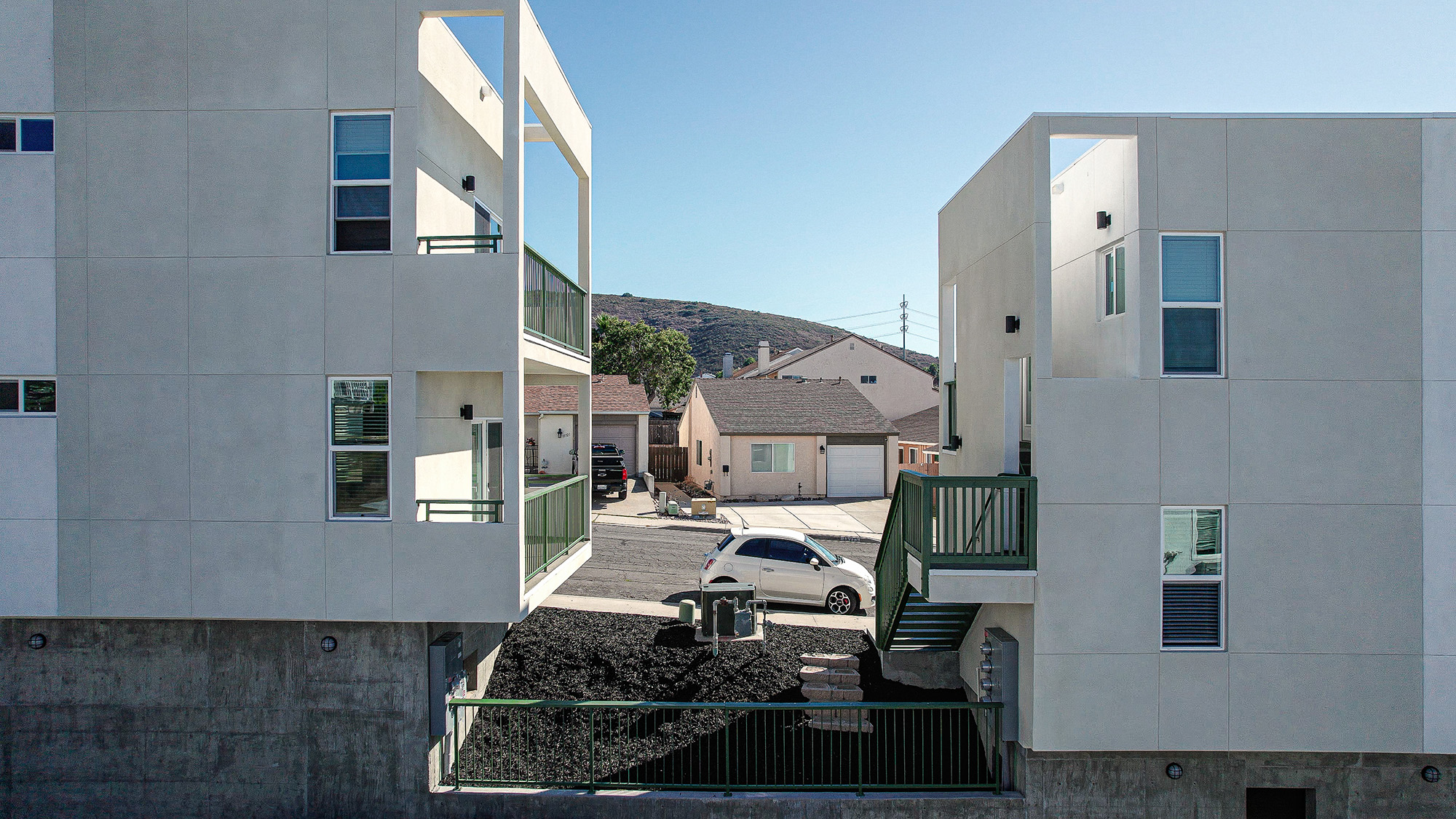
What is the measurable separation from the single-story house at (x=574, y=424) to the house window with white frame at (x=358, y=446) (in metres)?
21.1

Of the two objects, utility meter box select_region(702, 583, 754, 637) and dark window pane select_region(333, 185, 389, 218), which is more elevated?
dark window pane select_region(333, 185, 389, 218)

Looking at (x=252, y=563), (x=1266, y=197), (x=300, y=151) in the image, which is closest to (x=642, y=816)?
(x=252, y=563)

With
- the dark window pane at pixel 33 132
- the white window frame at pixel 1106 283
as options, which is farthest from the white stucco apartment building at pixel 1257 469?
the dark window pane at pixel 33 132

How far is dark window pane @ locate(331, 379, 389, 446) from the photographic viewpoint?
7941 millimetres

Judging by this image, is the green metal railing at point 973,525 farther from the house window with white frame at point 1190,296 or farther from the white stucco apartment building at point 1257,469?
the house window with white frame at point 1190,296

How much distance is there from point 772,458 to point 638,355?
3637 centimetres

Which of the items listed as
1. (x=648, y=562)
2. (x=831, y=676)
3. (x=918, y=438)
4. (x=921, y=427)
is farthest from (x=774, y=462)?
(x=831, y=676)

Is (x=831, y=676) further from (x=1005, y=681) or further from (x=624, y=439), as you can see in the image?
(x=624, y=439)

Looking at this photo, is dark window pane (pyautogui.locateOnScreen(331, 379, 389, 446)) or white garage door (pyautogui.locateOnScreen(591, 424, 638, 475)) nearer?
dark window pane (pyautogui.locateOnScreen(331, 379, 389, 446))

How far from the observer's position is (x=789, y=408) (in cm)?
3111

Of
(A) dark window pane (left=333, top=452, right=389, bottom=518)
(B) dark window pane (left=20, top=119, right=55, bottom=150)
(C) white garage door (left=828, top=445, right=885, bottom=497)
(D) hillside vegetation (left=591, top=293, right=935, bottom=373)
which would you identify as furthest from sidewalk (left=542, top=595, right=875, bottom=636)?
(D) hillside vegetation (left=591, top=293, right=935, bottom=373)

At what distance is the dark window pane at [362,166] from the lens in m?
7.97

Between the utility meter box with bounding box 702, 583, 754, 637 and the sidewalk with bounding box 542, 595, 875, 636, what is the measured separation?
0.93 metres

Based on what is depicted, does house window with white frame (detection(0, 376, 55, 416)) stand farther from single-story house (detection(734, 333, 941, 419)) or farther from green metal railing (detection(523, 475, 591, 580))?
single-story house (detection(734, 333, 941, 419))
